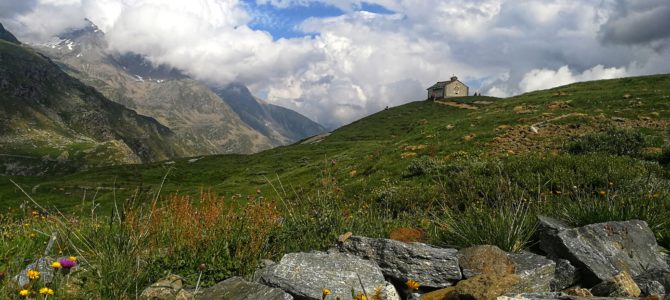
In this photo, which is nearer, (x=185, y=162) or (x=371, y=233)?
(x=371, y=233)

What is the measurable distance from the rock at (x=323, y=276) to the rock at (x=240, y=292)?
0.88ft

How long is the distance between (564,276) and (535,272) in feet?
1.97

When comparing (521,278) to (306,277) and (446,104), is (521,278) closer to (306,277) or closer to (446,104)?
(306,277)

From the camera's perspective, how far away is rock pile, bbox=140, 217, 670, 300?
550cm

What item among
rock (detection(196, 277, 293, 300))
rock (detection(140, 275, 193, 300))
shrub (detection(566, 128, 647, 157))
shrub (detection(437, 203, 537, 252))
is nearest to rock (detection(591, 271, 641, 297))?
shrub (detection(437, 203, 537, 252))

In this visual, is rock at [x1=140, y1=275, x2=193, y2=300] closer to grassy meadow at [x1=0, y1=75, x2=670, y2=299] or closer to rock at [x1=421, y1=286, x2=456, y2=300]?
grassy meadow at [x1=0, y1=75, x2=670, y2=299]

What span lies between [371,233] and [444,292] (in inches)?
132

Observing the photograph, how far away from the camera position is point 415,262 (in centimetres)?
650

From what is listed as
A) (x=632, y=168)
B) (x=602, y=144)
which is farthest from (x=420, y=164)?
(x=632, y=168)

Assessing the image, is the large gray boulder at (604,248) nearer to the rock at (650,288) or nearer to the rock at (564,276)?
the rock at (564,276)

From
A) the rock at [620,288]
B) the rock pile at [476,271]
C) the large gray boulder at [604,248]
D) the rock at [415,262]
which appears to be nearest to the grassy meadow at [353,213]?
the large gray boulder at [604,248]

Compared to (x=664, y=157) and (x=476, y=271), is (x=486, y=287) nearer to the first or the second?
(x=476, y=271)

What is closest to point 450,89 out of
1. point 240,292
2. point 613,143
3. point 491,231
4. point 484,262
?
point 613,143

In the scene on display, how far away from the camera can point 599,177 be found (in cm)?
1362
